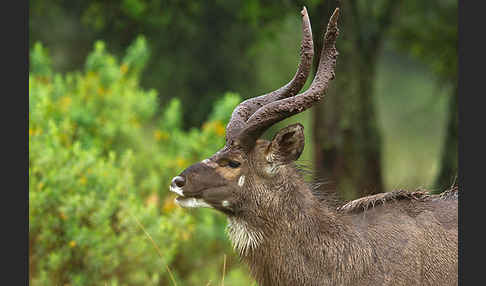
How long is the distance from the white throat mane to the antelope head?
0.09 m

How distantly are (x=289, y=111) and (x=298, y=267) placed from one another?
4.08ft

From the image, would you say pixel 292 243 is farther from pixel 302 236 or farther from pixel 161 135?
pixel 161 135

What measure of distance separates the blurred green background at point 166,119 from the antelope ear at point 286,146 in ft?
5.40

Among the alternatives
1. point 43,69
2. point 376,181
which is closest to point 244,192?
point 43,69

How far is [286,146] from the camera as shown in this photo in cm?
633

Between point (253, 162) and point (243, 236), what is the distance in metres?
0.59

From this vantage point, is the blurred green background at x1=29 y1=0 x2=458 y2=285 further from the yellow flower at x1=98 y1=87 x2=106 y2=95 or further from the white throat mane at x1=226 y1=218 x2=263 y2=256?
the white throat mane at x1=226 y1=218 x2=263 y2=256

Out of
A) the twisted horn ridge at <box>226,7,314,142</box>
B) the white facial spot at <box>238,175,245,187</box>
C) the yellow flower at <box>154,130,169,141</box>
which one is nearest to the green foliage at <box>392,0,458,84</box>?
the yellow flower at <box>154,130,169,141</box>

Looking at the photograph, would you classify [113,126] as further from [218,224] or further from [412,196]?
[412,196]

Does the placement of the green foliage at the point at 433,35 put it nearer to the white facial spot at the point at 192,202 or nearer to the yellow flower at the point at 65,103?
the yellow flower at the point at 65,103

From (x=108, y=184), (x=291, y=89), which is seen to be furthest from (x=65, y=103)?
(x=291, y=89)

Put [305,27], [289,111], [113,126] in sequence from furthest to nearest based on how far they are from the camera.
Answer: [113,126], [305,27], [289,111]

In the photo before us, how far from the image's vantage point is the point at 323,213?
6.45 meters

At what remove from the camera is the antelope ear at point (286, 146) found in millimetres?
6242
